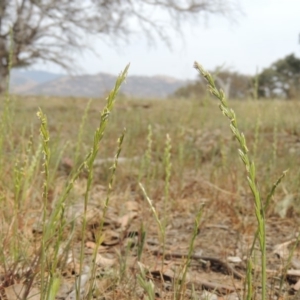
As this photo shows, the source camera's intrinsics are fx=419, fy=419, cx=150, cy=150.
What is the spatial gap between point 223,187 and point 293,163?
53 cm

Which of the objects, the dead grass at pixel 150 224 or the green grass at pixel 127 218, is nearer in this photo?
the green grass at pixel 127 218

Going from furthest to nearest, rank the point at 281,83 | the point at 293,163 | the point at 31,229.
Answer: the point at 281,83 < the point at 293,163 < the point at 31,229

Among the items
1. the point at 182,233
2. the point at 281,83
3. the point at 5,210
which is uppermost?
the point at 281,83

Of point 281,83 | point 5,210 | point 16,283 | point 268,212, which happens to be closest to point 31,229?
point 5,210

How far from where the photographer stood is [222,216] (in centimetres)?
176

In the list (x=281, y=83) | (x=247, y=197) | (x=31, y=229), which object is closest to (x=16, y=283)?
(x=31, y=229)

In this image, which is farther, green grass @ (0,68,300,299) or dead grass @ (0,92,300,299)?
dead grass @ (0,92,300,299)

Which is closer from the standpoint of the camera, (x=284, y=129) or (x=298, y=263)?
(x=298, y=263)

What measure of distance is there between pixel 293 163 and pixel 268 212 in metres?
0.61

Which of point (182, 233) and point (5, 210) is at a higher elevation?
point (5, 210)

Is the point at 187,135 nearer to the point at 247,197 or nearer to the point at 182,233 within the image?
the point at 247,197

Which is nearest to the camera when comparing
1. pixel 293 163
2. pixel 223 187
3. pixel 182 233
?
pixel 182 233

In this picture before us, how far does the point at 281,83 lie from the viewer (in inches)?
1009

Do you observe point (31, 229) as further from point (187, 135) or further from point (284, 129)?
point (284, 129)
